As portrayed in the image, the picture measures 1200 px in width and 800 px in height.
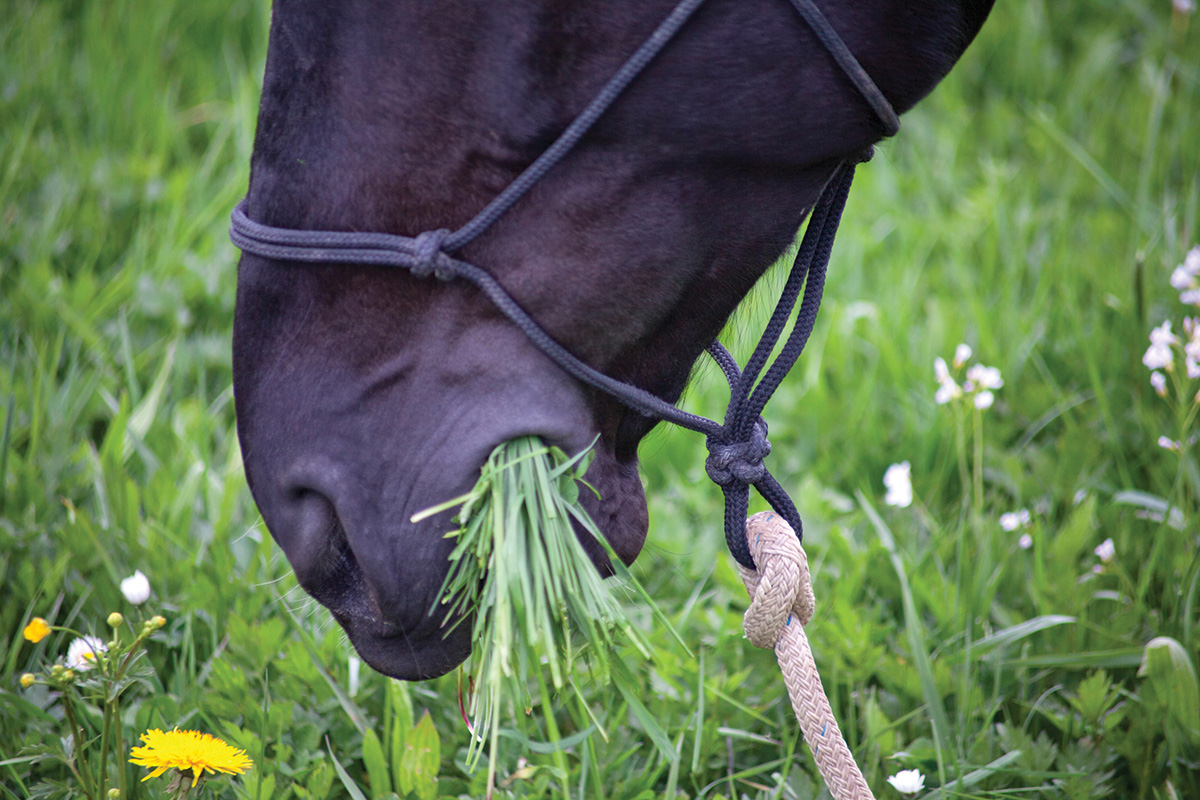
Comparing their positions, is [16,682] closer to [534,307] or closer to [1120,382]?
[534,307]

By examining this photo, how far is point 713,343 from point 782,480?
1016 mm

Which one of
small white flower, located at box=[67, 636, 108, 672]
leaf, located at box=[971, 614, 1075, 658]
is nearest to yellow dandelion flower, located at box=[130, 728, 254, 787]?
small white flower, located at box=[67, 636, 108, 672]

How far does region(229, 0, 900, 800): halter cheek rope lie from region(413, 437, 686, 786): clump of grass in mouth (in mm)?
123

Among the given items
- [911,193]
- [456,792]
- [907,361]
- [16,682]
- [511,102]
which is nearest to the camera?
[511,102]

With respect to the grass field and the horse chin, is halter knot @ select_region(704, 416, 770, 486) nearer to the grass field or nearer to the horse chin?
the horse chin

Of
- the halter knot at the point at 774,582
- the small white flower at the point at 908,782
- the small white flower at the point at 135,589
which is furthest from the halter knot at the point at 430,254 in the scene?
the small white flower at the point at 908,782

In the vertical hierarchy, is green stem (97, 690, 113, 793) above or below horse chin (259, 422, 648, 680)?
below

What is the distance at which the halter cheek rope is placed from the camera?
3.06 ft

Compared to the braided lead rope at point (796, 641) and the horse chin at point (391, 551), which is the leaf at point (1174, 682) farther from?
the horse chin at point (391, 551)

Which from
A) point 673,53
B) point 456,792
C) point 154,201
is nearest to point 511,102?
point 673,53

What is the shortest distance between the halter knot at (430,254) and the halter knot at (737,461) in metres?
0.38

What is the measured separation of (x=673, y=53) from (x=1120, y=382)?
1.67 meters

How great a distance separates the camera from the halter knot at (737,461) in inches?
44.0

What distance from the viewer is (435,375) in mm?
971
